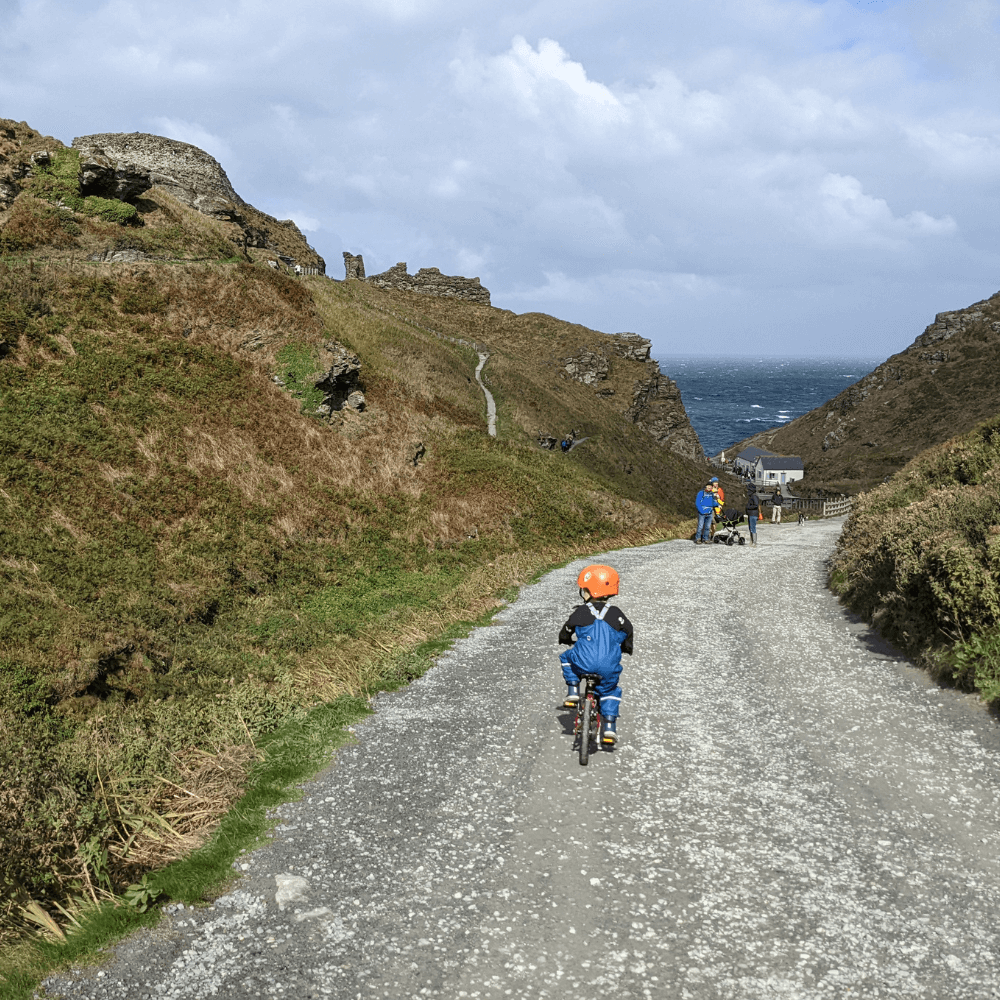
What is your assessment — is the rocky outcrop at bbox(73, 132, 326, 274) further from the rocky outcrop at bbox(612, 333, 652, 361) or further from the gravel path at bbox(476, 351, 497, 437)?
the rocky outcrop at bbox(612, 333, 652, 361)

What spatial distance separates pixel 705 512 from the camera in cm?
2634

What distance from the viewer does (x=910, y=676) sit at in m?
11.0

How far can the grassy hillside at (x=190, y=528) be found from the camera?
809cm

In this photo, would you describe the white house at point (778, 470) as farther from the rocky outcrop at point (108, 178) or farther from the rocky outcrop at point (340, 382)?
the rocky outcrop at point (108, 178)

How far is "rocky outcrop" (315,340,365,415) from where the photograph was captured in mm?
28469

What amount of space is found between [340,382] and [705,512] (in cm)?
1562

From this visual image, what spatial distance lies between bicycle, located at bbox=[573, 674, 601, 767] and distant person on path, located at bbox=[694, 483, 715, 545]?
17613 mm

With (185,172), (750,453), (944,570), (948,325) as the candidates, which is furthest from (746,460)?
(944,570)

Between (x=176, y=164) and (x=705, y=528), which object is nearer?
(x=705, y=528)

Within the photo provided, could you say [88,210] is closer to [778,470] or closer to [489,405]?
[489,405]

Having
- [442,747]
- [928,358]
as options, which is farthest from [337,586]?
[928,358]

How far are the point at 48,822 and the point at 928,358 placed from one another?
186 metres

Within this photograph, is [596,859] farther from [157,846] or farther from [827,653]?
[827,653]

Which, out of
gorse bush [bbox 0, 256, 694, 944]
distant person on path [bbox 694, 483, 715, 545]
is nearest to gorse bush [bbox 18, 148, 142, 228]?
gorse bush [bbox 0, 256, 694, 944]
